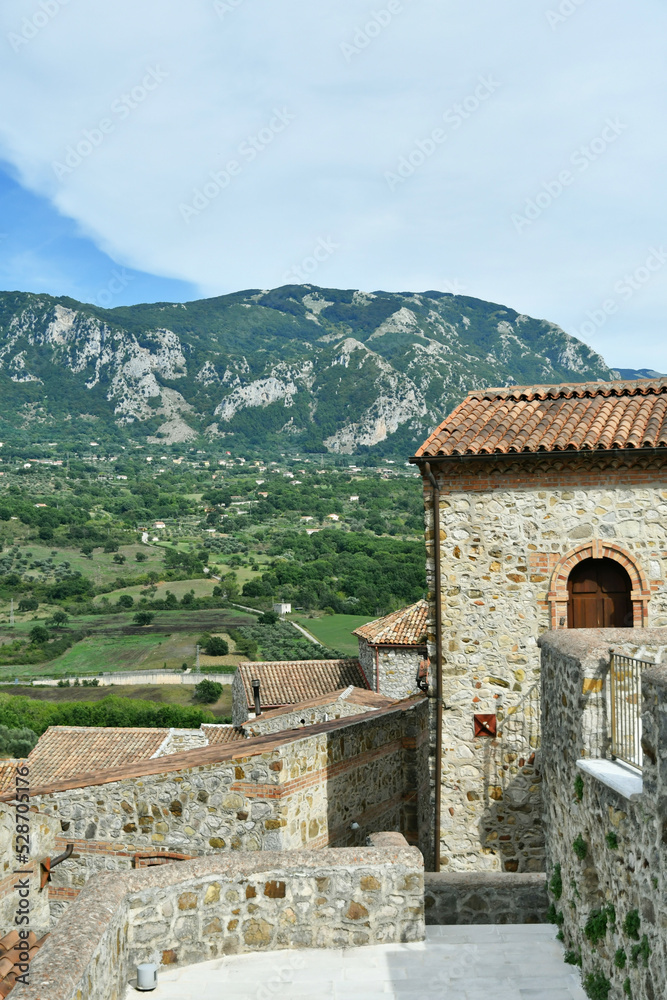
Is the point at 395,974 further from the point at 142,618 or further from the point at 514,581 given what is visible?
the point at 142,618

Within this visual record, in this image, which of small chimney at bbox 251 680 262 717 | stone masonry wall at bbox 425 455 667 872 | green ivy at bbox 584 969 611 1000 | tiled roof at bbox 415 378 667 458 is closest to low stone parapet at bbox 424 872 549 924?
green ivy at bbox 584 969 611 1000

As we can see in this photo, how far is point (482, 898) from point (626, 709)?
9.09 feet

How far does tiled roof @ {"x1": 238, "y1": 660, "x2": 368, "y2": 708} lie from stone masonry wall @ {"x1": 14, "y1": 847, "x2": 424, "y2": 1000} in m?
29.9

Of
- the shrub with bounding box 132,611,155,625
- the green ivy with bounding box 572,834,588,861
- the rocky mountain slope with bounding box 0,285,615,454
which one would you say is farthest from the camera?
the rocky mountain slope with bounding box 0,285,615,454

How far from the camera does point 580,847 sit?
19.6 ft

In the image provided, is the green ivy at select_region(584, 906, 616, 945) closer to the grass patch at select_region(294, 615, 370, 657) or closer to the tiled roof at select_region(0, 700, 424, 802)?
the tiled roof at select_region(0, 700, 424, 802)

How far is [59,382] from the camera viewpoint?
614 ft

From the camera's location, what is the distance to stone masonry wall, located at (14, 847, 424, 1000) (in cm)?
611

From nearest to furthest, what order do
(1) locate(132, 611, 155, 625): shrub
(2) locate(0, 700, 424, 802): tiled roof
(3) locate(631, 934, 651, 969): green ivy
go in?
(3) locate(631, 934, 651, 969): green ivy < (2) locate(0, 700, 424, 802): tiled roof < (1) locate(132, 611, 155, 625): shrub

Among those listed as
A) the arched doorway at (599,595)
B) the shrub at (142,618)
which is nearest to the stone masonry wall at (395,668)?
the arched doorway at (599,595)

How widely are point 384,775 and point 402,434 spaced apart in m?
161

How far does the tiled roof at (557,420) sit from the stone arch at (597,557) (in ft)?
4.42

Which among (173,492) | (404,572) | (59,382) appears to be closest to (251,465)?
(173,492)

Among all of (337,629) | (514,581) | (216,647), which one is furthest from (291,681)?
(337,629)
